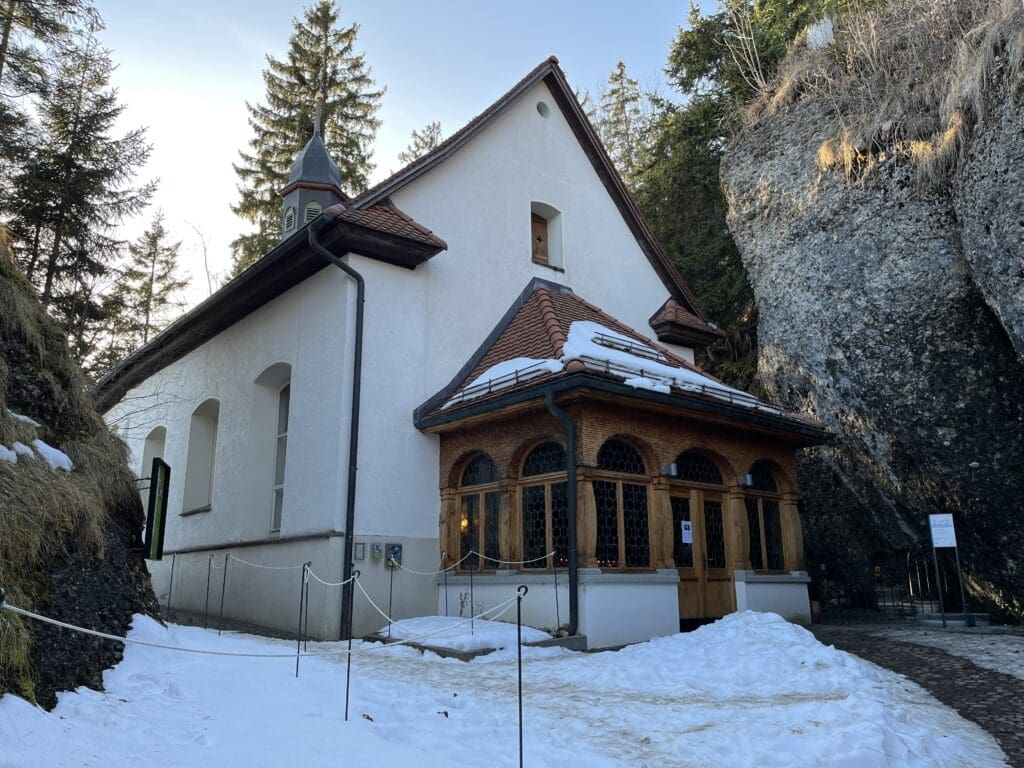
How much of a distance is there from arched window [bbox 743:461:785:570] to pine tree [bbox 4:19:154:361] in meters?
17.1

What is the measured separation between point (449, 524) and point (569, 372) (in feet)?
12.3

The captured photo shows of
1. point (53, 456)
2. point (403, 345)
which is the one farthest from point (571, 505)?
point (53, 456)

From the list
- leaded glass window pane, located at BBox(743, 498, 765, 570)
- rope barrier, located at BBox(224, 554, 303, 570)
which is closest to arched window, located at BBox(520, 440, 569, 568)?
rope barrier, located at BBox(224, 554, 303, 570)

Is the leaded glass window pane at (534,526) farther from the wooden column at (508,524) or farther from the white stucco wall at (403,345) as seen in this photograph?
the white stucco wall at (403,345)

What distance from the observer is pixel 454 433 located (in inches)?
492

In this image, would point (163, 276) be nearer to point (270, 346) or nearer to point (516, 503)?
point (270, 346)

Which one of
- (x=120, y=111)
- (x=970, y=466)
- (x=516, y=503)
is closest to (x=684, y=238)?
(x=970, y=466)

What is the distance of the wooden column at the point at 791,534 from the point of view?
13430 millimetres

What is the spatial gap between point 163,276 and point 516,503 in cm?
3030

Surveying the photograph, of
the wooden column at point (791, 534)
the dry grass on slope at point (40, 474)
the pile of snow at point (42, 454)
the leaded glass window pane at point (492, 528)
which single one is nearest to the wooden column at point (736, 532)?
the wooden column at point (791, 534)

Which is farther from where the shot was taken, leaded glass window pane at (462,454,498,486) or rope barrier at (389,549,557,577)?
leaded glass window pane at (462,454,498,486)

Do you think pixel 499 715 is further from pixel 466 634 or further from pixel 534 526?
pixel 534 526

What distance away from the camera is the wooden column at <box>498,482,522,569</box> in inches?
447

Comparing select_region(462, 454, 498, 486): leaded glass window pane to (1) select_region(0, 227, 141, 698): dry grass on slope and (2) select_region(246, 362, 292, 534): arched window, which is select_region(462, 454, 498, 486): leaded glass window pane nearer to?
(2) select_region(246, 362, 292, 534): arched window
